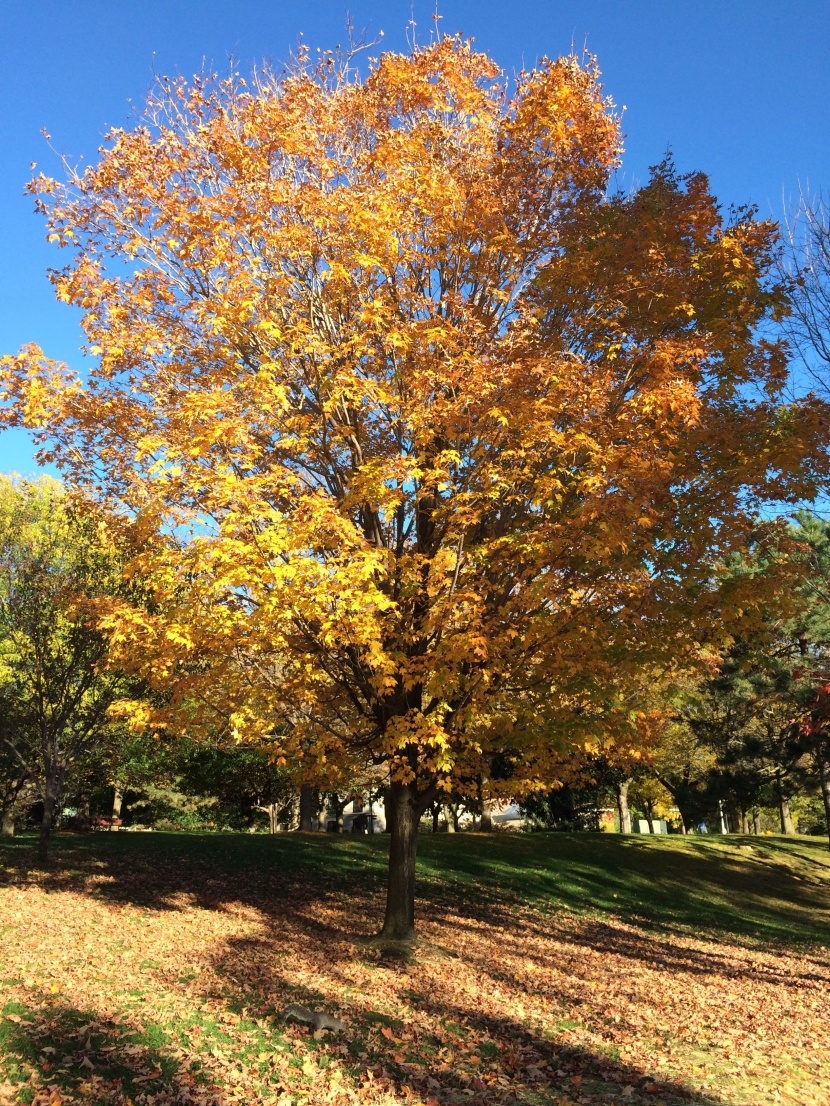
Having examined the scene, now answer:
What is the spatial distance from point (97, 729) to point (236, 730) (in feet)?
35.6

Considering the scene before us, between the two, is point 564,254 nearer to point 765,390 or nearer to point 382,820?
point 765,390

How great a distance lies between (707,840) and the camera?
97.1 feet

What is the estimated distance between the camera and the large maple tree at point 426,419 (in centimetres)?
844

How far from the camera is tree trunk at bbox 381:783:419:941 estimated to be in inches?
427

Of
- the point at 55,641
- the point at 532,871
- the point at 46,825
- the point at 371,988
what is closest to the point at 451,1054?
the point at 371,988

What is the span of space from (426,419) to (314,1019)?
624 centimetres

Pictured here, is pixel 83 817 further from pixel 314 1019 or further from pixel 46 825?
pixel 314 1019

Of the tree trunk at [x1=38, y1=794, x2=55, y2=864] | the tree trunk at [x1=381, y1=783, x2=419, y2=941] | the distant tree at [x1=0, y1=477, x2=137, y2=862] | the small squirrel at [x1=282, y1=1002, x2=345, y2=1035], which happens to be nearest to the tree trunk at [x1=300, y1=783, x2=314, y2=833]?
the distant tree at [x1=0, y1=477, x2=137, y2=862]

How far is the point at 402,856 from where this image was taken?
35.8ft

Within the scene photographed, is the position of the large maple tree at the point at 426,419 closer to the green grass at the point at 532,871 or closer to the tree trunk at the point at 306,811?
the green grass at the point at 532,871

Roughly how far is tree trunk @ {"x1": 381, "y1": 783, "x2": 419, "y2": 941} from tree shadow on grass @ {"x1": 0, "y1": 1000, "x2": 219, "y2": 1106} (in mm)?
4686

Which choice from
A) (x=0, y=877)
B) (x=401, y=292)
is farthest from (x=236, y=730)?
(x=0, y=877)

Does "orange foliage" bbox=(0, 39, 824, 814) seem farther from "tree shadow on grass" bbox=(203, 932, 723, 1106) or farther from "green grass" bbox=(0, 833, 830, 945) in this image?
"green grass" bbox=(0, 833, 830, 945)

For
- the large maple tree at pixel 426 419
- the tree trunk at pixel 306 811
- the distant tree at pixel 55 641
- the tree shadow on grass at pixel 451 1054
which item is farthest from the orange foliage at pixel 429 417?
the tree trunk at pixel 306 811
